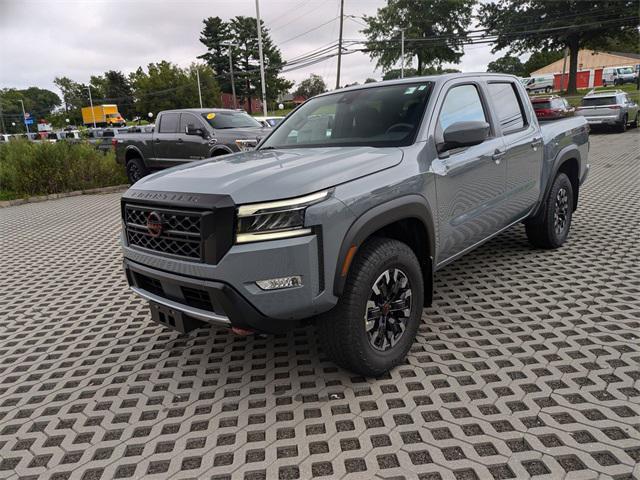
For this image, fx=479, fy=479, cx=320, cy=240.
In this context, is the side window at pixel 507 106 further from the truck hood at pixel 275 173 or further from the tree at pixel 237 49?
the tree at pixel 237 49

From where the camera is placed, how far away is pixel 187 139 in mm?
11250

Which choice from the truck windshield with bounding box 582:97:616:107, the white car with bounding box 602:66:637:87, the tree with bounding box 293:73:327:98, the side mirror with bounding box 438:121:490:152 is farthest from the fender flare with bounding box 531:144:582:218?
the tree with bounding box 293:73:327:98

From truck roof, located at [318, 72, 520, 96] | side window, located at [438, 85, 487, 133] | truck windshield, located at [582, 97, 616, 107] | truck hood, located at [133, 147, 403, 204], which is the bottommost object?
truck hood, located at [133, 147, 403, 204]

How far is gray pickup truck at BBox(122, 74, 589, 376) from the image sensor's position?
2.51 metres

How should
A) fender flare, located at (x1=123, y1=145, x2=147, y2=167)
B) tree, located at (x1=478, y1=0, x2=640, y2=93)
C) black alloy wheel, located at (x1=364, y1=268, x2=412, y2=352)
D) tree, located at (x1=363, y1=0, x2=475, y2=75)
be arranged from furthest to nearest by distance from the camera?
1. tree, located at (x1=363, y1=0, x2=475, y2=75)
2. tree, located at (x1=478, y1=0, x2=640, y2=93)
3. fender flare, located at (x1=123, y1=145, x2=147, y2=167)
4. black alloy wheel, located at (x1=364, y1=268, x2=412, y2=352)

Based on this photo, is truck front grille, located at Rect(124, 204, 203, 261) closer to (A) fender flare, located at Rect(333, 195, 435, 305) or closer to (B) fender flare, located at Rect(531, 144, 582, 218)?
(A) fender flare, located at Rect(333, 195, 435, 305)

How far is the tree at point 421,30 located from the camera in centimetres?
5531

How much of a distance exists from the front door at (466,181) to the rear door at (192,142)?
306 inches

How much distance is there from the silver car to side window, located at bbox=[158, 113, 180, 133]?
53.8 ft

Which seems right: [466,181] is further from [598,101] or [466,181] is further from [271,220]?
[598,101]

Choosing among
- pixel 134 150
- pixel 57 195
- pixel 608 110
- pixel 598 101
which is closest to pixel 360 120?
pixel 134 150

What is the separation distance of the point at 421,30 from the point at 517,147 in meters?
58.5

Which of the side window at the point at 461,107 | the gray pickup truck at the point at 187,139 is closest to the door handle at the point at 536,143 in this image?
the side window at the point at 461,107

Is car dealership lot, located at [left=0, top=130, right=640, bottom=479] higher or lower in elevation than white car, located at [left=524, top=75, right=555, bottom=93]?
lower
